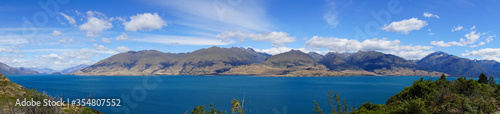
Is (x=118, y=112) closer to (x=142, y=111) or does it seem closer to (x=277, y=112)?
(x=142, y=111)

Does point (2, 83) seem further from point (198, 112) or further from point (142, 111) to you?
point (198, 112)

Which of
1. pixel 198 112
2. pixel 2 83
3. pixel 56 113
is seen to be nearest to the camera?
pixel 56 113

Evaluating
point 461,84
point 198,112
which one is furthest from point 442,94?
point 198,112

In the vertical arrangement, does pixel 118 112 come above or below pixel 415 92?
below

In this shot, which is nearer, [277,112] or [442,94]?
[442,94]

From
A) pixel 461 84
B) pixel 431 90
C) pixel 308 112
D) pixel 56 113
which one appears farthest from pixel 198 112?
pixel 461 84

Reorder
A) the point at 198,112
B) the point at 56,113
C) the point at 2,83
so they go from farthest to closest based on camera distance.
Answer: the point at 2,83
the point at 198,112
the point at 56,113

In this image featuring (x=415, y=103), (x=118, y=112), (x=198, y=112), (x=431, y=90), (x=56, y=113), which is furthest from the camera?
(x=118, y=112)

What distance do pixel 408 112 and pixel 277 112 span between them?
2433 inches

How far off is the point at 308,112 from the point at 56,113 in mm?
81345

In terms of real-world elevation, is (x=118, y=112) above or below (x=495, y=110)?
below

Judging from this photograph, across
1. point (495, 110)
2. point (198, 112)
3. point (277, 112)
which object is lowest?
point (277, 112)

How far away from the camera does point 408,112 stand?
32.8m

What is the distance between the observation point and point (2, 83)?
81688mm
